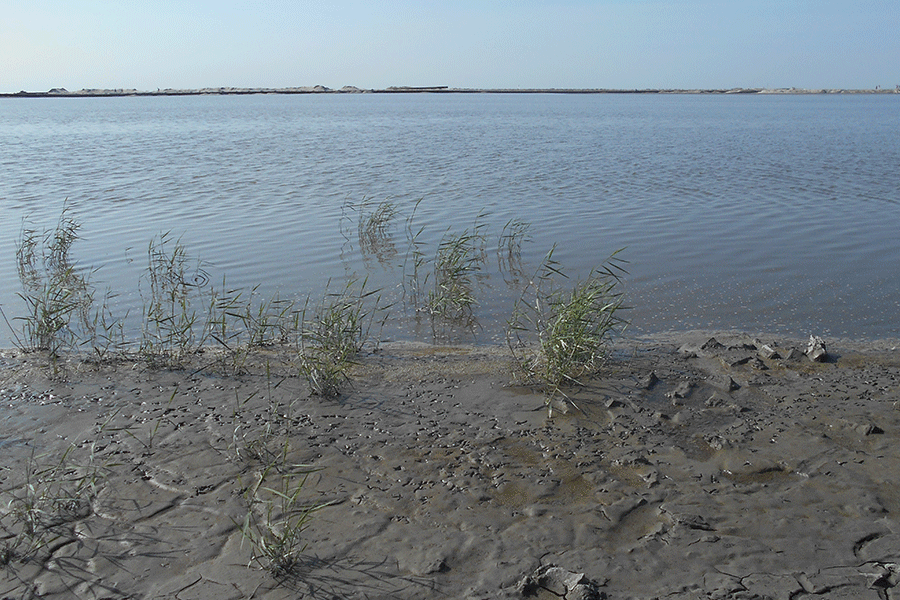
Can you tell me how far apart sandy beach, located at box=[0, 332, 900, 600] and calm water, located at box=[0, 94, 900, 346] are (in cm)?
228

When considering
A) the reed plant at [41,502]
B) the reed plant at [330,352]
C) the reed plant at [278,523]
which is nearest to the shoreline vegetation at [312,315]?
the reed plant at [330,352]

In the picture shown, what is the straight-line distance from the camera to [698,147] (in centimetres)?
2762

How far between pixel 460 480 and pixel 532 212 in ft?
36.0

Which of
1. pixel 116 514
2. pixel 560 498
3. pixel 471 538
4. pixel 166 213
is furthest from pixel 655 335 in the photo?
pixel 166 213

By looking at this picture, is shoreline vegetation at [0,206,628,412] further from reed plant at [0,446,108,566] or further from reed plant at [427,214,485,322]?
reed plant at [0,446,108,566]

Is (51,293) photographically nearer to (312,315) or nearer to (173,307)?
(173,307)

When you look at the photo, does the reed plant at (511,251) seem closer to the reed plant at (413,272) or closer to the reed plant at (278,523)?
the reed plant at (413,272)

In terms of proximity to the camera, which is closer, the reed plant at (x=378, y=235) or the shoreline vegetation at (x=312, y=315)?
the shoreline vegetation at (x=312, y=315)

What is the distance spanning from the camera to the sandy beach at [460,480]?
11.8 ft

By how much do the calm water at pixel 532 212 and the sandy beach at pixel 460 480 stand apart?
2281 millimetres

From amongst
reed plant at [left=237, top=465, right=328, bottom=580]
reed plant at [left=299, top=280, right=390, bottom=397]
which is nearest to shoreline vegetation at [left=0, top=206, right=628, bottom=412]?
reed plant at [left=299, top=280, right=390, bottom=397]

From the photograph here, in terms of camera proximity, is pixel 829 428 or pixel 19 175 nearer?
pixel 829 428

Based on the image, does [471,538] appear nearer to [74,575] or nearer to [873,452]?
[74,575]

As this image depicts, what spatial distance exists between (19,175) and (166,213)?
29.4 ft
